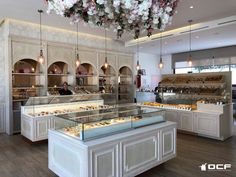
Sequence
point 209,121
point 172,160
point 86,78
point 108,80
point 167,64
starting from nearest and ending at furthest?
point 172,160 → point 209,121 → point 86,78 → point 108,80 → point 167,64

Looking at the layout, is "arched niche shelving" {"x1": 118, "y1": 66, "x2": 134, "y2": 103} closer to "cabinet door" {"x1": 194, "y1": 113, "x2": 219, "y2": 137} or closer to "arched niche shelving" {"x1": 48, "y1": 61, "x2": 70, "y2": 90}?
"arched niche shelving" {"x1": 48, "y1": 61, "x2": 70, "y2": 90}

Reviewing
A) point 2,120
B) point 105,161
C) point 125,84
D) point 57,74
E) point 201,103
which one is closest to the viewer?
point 105,161

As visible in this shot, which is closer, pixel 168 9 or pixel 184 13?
pixel 168 9

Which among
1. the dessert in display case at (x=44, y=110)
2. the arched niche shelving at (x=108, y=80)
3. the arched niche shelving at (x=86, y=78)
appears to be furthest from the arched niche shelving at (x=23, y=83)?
the arched niche shelving at (x=108, y=80)

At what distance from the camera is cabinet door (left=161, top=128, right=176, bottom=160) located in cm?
374

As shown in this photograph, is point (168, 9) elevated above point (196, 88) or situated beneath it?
elevated above

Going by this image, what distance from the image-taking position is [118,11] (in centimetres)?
199

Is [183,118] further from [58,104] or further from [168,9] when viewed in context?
[168,9]

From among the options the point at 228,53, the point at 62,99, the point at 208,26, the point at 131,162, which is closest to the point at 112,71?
the point at 62,99

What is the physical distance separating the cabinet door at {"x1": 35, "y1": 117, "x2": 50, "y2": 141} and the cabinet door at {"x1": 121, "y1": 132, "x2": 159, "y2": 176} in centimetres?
286

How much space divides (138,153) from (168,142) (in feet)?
2.99

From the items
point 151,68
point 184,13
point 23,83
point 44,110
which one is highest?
point 184,13

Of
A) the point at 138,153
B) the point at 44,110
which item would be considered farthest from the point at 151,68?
the point at 138,153

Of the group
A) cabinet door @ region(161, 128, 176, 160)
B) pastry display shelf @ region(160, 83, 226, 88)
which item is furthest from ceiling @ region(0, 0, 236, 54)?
cabinet door @ region(161, 128, 176, 160)
